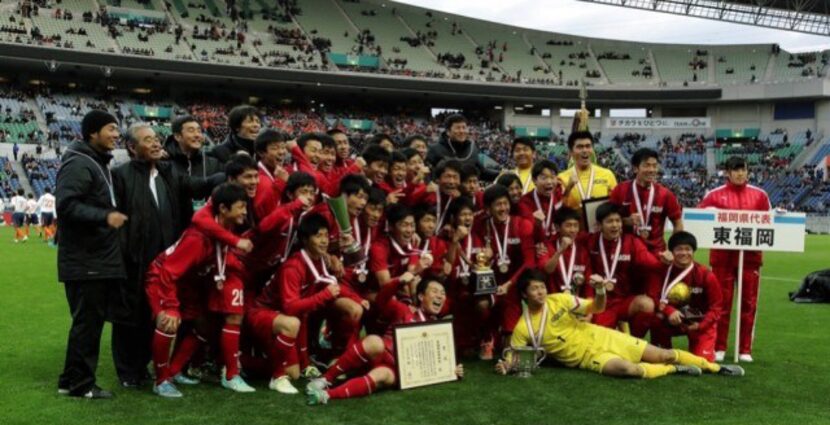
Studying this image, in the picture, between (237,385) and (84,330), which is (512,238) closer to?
(237,385)

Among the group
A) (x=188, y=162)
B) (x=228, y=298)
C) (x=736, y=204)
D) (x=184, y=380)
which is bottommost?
(x=184, y=380)

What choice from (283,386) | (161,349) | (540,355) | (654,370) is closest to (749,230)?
(654,370)

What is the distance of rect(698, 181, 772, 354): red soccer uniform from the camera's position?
23.3 feet

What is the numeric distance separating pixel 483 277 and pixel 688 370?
1.89m

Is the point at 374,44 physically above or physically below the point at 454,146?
above

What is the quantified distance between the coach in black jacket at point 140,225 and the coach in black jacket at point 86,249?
0.19m

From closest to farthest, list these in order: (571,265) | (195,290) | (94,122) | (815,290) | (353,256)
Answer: (94,122) → (195,290) → (353,256) → (571,265) → (815,290)

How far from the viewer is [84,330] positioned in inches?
208

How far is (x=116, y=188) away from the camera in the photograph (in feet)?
18.3

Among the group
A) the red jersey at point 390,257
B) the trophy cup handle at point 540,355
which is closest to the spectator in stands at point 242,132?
the red jersey at point 390,257

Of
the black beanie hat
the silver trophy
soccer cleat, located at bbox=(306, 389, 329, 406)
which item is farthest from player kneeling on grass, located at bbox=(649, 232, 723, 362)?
the black beanie hat

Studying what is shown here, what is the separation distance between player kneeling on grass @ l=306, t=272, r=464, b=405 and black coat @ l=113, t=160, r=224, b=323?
4.97ft

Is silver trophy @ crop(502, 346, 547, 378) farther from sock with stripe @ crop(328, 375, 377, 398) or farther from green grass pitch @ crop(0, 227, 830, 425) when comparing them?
sock with stripe @ crop(328, 375, 377, 398)

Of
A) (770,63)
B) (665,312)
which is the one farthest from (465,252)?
(770,63)
